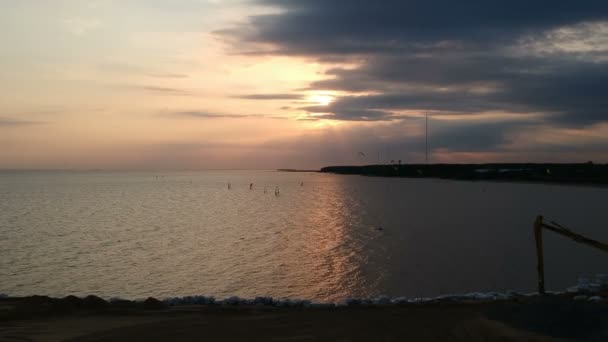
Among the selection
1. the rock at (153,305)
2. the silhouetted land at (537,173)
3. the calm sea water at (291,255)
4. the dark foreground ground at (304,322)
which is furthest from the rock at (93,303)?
the silhouetted land at (537,173)

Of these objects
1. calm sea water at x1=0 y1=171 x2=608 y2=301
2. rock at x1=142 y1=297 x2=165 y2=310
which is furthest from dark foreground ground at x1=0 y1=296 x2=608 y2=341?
calm sea water at x1=0 y1=171 x2=608 y2=301

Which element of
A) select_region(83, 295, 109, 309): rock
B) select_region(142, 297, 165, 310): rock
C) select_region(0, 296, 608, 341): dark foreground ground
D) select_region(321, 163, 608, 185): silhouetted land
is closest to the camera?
select_region(0, 296, 608, 341): dark foreground ground

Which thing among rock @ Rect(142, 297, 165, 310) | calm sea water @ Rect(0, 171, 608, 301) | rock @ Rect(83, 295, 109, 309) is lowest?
calm sea water @ Rect(0, 171, 608, 301)

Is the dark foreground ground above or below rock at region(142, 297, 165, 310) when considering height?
above

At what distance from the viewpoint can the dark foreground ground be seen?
925 cm

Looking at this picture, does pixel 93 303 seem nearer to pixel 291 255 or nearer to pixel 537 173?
pixel 291 255

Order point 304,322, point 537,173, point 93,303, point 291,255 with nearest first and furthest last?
point 304,322, point 93,303, point 291,255, point 537,173

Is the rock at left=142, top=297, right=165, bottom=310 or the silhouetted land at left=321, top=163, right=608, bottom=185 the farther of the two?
the silhouetted land at left=321, top=163, right=608, bottom=185

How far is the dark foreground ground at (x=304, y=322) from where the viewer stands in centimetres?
925

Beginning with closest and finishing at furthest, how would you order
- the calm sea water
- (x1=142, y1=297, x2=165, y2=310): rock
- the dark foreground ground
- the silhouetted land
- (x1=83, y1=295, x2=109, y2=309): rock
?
the dark foreground ground → (x1=83, y1=295, x2=109, y2=309): rock → (x1=142, y1=297, x2=165, y2=310): rock → the calm sea water → the silhouetted land

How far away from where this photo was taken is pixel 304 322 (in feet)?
40.4

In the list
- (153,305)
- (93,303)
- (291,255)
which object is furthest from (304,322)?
(291,255)

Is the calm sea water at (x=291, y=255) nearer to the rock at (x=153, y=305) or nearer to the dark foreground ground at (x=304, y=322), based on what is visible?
the rock at (x=153, y=305)

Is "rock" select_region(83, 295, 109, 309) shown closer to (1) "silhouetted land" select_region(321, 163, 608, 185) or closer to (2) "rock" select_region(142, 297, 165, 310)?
(2) "rock" select_region(142, 297, 165, 310)
